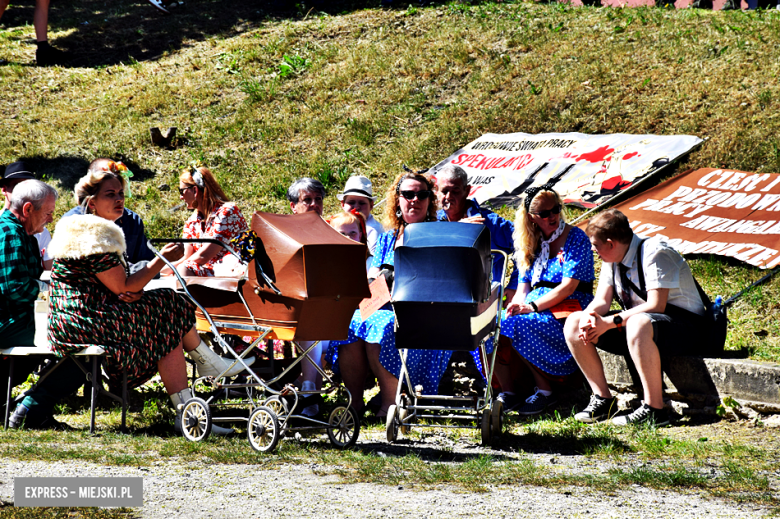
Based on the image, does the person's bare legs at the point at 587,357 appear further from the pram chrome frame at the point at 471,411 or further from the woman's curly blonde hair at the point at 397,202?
the woman's curly blonde hair at the point at 397,202

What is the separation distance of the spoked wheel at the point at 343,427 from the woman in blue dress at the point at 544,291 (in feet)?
4.39

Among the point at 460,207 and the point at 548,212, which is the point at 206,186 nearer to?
the point at 460,207

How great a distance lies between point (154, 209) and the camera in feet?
37.8

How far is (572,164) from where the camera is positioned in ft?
30.6

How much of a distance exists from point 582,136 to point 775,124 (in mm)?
2117

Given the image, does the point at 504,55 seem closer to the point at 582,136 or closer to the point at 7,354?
the point at 582,136

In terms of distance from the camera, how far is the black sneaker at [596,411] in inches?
208

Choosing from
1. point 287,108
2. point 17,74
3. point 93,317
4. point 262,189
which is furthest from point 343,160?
point 17,74

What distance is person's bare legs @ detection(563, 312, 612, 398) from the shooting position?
5223 millimetres

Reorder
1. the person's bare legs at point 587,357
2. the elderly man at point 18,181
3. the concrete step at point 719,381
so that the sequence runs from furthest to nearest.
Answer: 1. the elderly man at point 18,181
2. the person's bare legs at point 587,357
3. the concrete step at point 719,381

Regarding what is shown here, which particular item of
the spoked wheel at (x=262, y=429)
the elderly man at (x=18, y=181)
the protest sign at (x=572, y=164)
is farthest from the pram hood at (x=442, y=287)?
the protest sign at (x=572, y=164)

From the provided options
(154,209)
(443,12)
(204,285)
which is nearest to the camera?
(204,285)

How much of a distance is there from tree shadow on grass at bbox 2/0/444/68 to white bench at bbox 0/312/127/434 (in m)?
11.8

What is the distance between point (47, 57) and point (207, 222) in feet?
40.6
